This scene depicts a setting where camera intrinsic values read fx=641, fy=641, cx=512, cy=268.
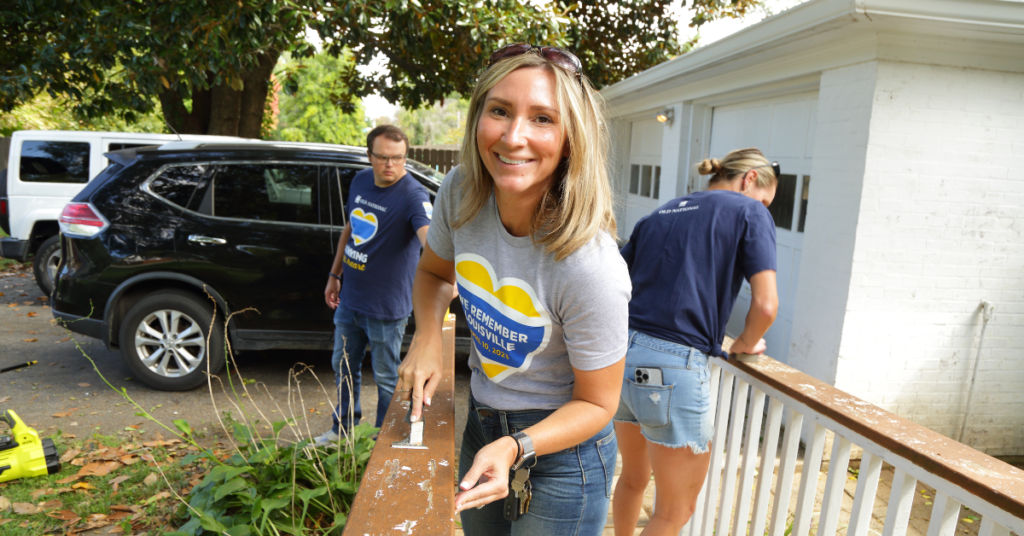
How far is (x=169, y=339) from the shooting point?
525 cm

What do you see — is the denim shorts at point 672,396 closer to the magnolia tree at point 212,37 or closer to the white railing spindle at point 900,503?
the white railing spindle at point 900,503

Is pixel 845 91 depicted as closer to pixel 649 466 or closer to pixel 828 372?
pixel 828 372

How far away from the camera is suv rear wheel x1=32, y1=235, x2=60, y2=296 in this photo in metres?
8.20

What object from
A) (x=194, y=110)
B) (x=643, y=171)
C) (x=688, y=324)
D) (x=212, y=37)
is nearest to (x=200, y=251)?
(x=212, y=37)

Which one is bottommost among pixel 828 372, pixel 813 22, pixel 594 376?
pixel 828 372

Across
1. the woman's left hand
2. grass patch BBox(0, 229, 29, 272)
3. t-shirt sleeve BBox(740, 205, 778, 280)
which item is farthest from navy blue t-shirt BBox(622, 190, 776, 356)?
grass patch BBox(0, 229, 29, 272)

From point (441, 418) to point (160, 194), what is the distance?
4548mm

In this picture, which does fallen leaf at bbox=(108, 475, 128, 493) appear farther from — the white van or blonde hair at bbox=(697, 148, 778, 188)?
the white van

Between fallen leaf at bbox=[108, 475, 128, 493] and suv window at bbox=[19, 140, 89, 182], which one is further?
suv window at bbox=[19, 140, 89, 182]

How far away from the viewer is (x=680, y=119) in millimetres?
7598

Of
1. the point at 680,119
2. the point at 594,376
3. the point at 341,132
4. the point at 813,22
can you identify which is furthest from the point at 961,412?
the point at 341,132

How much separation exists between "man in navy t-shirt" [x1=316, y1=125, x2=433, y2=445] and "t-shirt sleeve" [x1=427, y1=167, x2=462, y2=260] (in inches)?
79.3

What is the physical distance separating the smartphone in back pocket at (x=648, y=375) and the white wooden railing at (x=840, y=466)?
0.39 metres

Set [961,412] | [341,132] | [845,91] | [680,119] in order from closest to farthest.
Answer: [845,91] → [961,412] → [680,119] → [341,132]
